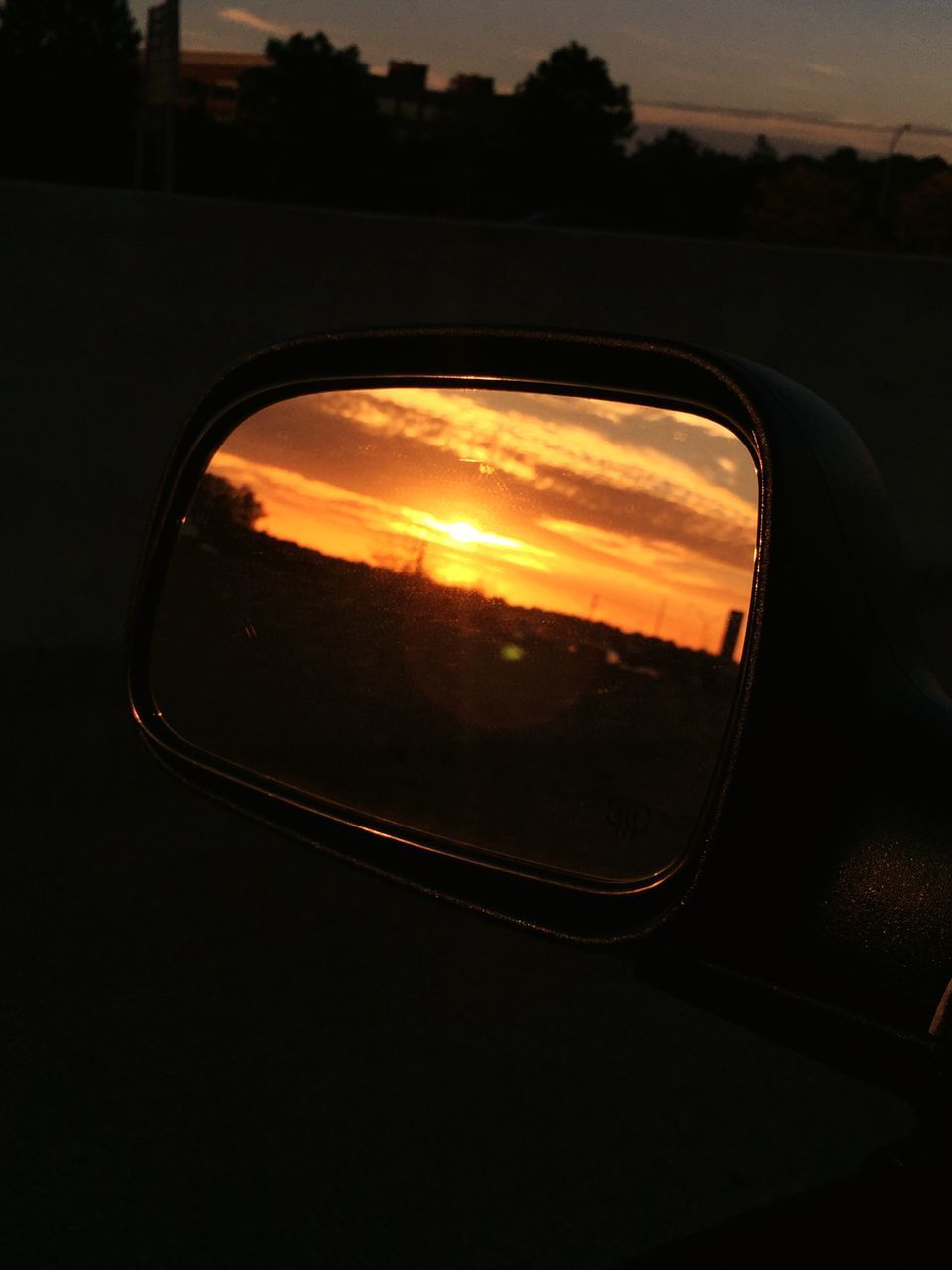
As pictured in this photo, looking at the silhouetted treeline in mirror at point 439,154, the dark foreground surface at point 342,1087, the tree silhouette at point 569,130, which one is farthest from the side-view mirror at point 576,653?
the tree silhouette at point 569,130

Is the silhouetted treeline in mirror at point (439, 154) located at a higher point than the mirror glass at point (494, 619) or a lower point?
lower

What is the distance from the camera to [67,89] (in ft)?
296

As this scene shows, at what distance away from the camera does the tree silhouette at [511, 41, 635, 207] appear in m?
118

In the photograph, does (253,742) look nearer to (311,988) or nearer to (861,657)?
(861,657)

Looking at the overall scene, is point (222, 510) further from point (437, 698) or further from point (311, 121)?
point (311, 121)

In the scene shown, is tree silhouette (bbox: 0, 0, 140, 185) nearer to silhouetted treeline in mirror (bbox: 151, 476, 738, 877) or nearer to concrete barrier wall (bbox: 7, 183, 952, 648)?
concrete barrier wall (bbox: 7, 183, 952, 648)

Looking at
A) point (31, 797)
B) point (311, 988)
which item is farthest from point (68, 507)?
point (311, 988)

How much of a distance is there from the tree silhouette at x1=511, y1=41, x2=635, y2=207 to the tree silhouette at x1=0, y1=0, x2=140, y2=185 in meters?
29.9

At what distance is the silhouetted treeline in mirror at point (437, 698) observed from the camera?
1388 millimetres

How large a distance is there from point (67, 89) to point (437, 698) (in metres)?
96.5

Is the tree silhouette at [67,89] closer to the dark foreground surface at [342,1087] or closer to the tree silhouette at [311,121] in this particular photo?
the tree silhouette at [311,121]

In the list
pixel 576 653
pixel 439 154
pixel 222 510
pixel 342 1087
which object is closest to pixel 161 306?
pixel 342 1087

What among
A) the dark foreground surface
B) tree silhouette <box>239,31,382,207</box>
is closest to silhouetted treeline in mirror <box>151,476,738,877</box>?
the dark foreground surface

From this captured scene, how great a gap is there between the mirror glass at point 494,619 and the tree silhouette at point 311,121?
93651 mm
